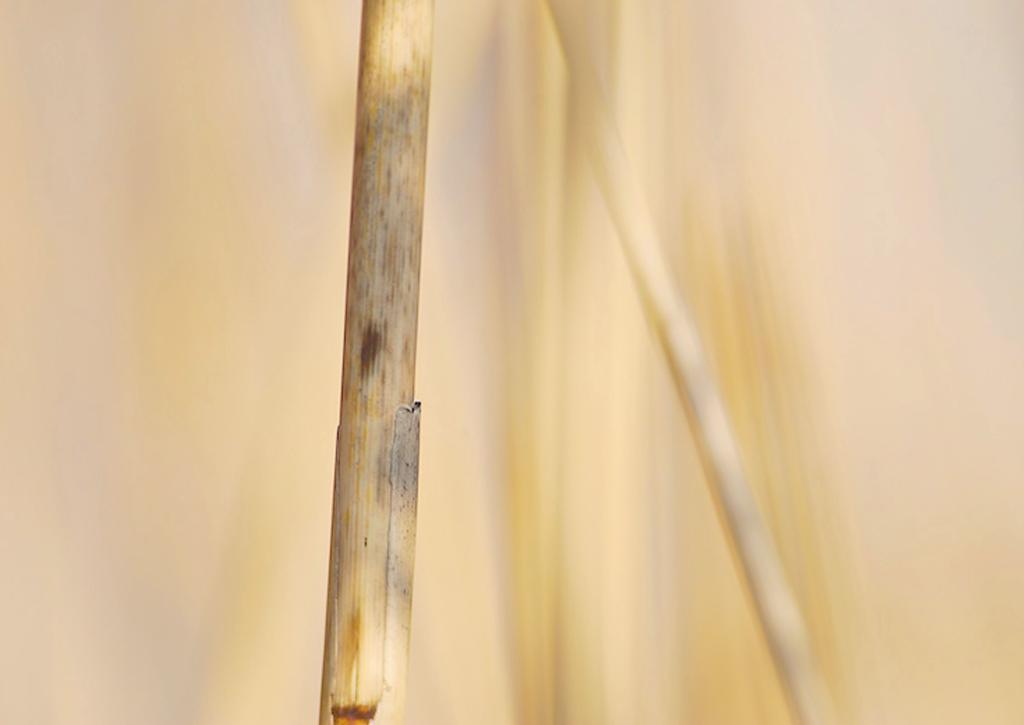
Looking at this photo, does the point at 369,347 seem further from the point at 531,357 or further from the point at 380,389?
the point at 531,357

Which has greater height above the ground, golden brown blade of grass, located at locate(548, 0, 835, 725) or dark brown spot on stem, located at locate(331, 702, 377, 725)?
golden brown blade of grass, located at locate(548, 0, 835, 725)

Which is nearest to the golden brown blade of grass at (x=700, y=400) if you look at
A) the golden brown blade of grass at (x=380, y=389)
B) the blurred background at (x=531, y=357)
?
the blurred background at (x=531, y=357)

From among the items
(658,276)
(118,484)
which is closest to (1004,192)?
(658,276)

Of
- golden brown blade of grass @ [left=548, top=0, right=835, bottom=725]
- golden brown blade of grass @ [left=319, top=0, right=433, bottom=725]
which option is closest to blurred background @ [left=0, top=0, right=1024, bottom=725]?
golden brown blade of grass @ [left=548, top=0, right=835, bottom=725]

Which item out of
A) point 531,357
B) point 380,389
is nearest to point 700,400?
point 531,357

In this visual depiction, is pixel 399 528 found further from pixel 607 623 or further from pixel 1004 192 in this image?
pixel 1004 192

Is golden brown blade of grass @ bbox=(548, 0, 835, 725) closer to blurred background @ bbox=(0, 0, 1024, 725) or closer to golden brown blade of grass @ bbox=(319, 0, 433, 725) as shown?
blurred background @ bbox=(0, 0, 1024, 725)
